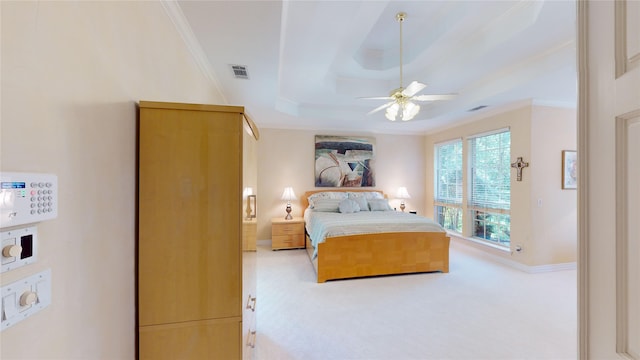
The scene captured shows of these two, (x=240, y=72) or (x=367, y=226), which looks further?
(x=367, y=226)

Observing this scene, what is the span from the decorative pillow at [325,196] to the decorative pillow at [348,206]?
295mm

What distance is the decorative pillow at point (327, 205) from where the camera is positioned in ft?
15.3

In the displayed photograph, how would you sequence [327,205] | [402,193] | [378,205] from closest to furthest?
[327,205] → [378,205] → [402,193]

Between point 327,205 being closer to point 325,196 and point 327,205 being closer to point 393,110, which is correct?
point 325,196

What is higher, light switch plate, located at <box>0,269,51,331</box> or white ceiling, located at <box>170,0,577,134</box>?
white ceiling, located at <box>170,0,577,134</box>

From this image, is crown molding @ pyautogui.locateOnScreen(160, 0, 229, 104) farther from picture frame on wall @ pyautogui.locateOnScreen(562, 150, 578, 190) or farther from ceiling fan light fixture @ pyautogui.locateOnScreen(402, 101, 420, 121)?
picture frame on wall @ pyautogui.locateOnScreen(562, 150, 578, 190)

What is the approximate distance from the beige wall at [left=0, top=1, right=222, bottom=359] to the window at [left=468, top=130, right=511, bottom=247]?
15.3ft

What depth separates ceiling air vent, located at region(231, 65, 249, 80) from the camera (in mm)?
2520

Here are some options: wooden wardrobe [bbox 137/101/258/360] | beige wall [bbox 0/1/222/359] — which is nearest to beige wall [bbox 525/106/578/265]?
wooden wardrobe [bbox 137/101/258/360]

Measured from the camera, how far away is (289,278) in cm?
332

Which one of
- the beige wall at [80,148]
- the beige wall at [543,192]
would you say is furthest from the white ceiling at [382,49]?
the beige wall at [80,148]

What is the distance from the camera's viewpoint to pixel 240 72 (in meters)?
2.64

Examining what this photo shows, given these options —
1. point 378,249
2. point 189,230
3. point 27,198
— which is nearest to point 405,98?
point 378,249

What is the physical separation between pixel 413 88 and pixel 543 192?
9.07 ft
